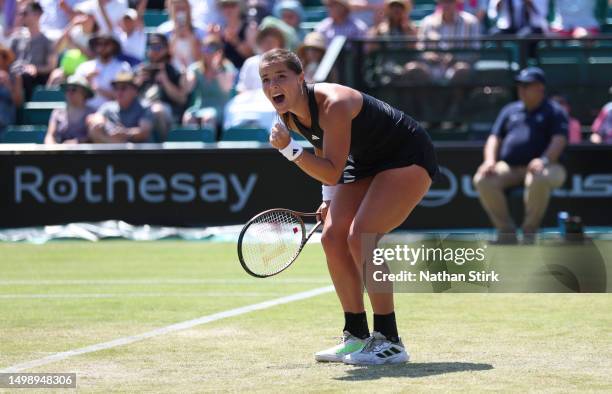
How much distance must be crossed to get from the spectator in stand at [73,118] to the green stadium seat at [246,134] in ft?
6.37

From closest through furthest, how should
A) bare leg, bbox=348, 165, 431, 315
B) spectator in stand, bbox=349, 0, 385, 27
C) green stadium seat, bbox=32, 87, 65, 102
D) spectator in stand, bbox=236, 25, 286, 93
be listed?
1. bare leg, bbox=348, 165, 431, 315
2. spectator in stand, bbox=236, 25, 286, 93
3. green stadium seat, bbox=32, 87, 65, 102
4. spectator in stand, bbox=349, 0, 385, 27

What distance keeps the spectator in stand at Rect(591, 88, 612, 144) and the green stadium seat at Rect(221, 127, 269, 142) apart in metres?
4.07

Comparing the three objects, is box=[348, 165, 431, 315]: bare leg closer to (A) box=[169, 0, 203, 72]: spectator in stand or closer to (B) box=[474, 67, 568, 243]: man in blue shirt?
(B) box=[474, 67, 568, 243]: man in blue shirt

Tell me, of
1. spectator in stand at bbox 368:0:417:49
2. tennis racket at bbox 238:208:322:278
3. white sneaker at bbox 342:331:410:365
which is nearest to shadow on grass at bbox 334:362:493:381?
white sneaker at bbox 342:331:410:365

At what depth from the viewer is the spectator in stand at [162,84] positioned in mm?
16094

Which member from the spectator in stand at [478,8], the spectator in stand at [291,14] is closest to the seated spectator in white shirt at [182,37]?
the spectator in stand at [291,14]

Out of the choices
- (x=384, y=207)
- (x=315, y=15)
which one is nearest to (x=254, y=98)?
(x=315, y=15)

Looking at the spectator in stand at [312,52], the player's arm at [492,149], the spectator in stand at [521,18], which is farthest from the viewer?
the spectator in stand at [521,18]

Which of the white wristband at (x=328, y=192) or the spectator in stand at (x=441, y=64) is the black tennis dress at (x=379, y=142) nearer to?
the white wristband at (x=328, y=192)

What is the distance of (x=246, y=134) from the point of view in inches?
596

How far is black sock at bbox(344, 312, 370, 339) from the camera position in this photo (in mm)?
6797

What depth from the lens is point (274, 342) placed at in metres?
7.36

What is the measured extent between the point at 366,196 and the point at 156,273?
5.04 m

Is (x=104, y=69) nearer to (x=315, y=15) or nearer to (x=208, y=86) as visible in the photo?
(x=208, y=86)
